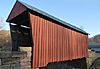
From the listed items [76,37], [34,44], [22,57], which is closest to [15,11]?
[34,44]

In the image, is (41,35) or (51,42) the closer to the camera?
(41,35)

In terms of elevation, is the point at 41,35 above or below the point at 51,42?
above

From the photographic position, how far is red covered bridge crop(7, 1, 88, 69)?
1284cm

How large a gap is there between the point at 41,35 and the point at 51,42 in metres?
1.50

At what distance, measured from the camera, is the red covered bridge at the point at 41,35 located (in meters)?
12.8

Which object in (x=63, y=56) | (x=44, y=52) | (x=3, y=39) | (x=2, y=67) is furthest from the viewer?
(x=3, y=39)

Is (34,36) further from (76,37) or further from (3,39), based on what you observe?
(3,39)

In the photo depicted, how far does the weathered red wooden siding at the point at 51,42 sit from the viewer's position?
1291 centimetres

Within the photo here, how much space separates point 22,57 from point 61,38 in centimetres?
582

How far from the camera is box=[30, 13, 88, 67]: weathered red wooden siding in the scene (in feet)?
42.3

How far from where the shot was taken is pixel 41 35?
44.5ft

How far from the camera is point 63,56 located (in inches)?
673

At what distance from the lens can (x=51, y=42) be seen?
14836 mm

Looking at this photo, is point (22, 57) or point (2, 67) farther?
point (22, 57)
